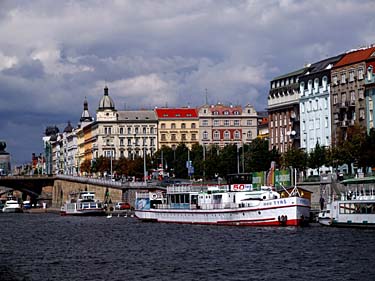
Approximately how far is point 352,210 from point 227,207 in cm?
1753

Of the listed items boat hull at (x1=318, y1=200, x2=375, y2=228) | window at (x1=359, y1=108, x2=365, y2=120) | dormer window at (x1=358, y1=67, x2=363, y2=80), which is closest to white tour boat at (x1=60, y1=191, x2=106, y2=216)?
window at (x1=359, y1=108, x2=365, y2=120)

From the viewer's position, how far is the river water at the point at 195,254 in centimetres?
5812

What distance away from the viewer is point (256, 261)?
212 ft

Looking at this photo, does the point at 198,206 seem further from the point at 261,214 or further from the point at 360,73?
the point at 360,73

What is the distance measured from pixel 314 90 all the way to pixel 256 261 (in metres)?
97.9

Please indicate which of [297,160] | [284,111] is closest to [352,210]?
[297,160]

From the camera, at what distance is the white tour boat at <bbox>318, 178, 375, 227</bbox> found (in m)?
89.3

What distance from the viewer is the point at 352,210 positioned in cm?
9175

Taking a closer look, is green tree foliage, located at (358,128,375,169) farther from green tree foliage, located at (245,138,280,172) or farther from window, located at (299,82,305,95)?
window, located at (299,82,305,95)

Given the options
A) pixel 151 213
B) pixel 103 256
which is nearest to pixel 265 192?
pixel 151 213

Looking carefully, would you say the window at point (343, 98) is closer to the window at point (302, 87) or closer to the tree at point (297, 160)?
the tree at point (297, 160)

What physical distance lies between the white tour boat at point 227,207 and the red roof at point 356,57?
125 feet

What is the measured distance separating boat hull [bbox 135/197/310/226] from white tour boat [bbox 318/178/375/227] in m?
2.68

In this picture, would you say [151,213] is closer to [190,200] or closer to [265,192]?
[190,200]
